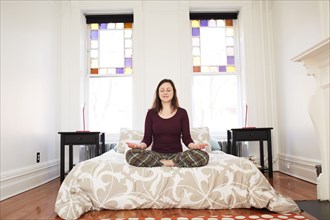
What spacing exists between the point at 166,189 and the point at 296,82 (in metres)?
2.13

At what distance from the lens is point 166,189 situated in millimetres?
2104

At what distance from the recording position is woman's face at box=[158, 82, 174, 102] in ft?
8.29

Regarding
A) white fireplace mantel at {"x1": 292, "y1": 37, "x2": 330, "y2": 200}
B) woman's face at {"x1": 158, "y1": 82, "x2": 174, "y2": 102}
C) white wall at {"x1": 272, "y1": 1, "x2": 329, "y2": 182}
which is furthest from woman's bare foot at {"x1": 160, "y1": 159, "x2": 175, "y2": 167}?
white wall at {"x1": 272, "y1": 1, "x2": 329, "y2": 182}

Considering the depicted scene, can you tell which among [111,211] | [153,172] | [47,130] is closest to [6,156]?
[47,130]

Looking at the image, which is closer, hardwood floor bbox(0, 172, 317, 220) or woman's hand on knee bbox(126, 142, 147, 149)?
hardwood floor bbox(0, 172, 317, 220)

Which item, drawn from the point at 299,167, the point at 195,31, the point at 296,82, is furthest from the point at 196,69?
the point at 299,167

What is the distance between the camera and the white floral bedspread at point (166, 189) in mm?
2082

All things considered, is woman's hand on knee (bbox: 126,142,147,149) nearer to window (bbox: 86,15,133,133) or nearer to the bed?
the bed

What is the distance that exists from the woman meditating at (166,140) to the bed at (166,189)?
0.08 metres

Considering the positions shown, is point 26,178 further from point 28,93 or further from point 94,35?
point 94,35

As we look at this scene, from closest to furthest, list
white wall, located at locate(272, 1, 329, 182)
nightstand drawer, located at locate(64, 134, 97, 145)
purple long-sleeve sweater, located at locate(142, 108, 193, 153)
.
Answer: purple long-sleeve sweater, located at locate(142, 108, 193, 153) → white wall, located at locate(272, 1, 329, 182) → nightstand drawer, located at locate(64, 134, 97, 145)

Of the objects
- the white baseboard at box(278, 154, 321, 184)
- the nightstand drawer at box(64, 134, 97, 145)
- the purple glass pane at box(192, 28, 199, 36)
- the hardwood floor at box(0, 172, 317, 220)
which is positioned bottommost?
the hardwood floor at box(0, 172, 317, 220)

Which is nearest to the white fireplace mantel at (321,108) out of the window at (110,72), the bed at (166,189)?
the bed at (166,189)

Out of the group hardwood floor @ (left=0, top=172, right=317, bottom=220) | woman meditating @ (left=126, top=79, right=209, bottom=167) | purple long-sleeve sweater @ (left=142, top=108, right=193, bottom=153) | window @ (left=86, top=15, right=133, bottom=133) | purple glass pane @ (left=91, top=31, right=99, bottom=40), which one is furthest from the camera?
purple glass pane @ (left=91, top=31, right=99, bottom=40)
